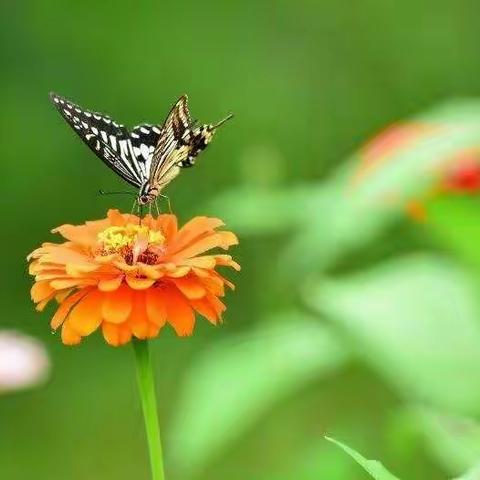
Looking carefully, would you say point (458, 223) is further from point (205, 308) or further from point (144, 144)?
point (205, 308)

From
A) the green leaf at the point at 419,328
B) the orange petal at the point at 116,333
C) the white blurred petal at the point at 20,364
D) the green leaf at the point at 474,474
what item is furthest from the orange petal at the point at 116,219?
the white blurred petal at the point at 20,364

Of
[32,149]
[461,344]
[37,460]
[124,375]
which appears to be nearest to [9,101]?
[32,149]

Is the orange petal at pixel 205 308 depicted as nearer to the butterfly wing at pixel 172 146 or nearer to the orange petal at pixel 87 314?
the orange petal at pixel 87 314

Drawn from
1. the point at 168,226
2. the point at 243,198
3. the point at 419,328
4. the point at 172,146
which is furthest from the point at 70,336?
the point at 243,198

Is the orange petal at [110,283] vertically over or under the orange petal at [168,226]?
under

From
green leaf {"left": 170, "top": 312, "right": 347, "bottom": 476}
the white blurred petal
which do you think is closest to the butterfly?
green leaf {"left": 170, "top": 312, "right": 347, "bottom": 476}

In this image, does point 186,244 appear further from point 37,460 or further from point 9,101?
point 9,101
